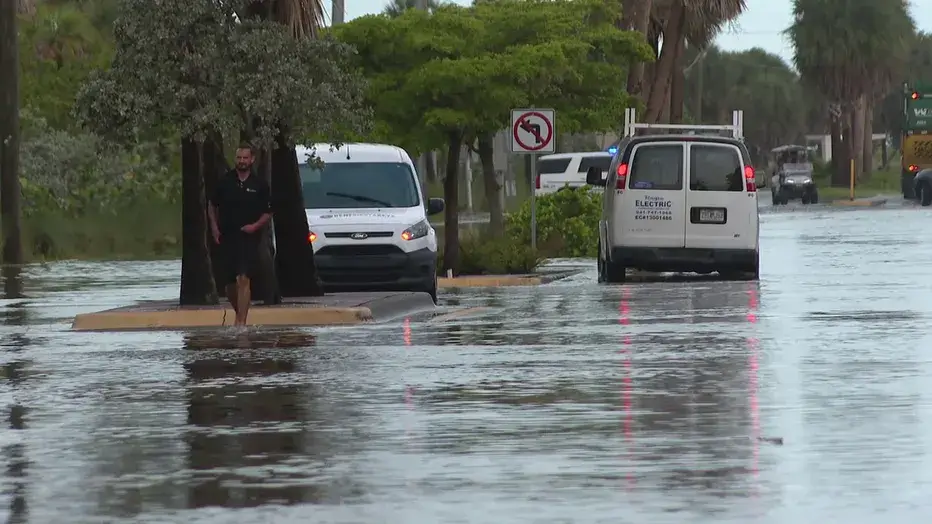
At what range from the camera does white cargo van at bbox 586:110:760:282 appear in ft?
93.9

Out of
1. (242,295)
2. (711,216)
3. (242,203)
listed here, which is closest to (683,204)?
(711,216)

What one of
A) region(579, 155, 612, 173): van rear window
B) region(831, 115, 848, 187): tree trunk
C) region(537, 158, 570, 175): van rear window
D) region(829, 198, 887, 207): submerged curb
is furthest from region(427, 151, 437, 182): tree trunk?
region(579, 155, 612, 173): van rear window

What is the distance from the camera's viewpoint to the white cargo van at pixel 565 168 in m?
54.3

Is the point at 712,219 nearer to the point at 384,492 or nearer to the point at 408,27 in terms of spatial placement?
the point at 408,27

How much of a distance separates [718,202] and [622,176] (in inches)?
50.5

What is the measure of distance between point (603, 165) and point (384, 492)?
43.6 meters

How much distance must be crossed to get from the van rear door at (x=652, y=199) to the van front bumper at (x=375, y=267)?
416 cm

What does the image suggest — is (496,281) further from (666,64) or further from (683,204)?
(666,64)

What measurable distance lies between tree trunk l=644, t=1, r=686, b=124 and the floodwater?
31.4 metres

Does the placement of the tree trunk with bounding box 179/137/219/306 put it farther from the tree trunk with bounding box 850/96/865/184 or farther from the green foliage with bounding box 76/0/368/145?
the tree trunk with bounding box 850/96/865/184

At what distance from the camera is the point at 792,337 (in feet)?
59.8

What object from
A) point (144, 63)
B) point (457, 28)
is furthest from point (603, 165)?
point (144, 63)

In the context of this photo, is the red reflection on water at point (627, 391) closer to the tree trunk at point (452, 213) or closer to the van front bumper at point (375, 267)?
the van front bumper at point (375, 267)

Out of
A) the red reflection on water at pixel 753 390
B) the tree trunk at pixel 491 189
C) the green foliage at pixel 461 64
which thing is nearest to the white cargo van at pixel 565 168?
the tree trunk at pixel 491 189
